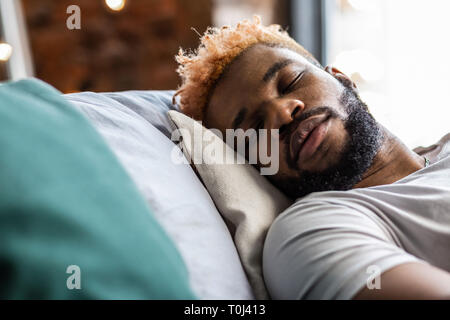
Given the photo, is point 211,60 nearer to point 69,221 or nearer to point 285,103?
point 285,103

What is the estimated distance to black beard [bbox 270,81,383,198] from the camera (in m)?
0.94

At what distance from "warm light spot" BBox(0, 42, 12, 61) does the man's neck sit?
261cm

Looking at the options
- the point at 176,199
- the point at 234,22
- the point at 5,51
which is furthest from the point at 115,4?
the point at 176,199

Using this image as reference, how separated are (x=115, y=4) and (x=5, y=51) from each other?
0.82 metres

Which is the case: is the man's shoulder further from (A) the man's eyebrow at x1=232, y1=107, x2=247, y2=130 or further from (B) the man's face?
(A) the man's eyebrow at x1=232, y1=107, x2=247, y2=130

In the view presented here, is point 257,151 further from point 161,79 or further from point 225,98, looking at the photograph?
point 161,79

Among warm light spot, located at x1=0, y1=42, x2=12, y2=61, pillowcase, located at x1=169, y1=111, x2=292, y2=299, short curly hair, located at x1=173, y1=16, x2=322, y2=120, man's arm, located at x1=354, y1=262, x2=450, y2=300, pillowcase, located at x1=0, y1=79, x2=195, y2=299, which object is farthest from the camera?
warm light spot, located at x1=0, y1=42, x2=12, y2=61

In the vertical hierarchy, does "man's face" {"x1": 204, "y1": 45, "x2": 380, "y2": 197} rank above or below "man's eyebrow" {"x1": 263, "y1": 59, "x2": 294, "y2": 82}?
below

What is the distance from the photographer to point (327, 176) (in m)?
0.94

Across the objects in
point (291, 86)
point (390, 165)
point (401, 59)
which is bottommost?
point (390, 165)

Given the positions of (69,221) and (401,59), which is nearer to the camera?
(69,221)

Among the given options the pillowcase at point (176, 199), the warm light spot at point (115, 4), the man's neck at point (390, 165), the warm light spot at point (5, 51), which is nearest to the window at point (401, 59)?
the man's neck at point (390, 165)

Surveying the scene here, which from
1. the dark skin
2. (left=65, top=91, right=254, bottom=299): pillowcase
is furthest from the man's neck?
Answer: (left=65, top=91, right=254, bottom=299): pillowcase
